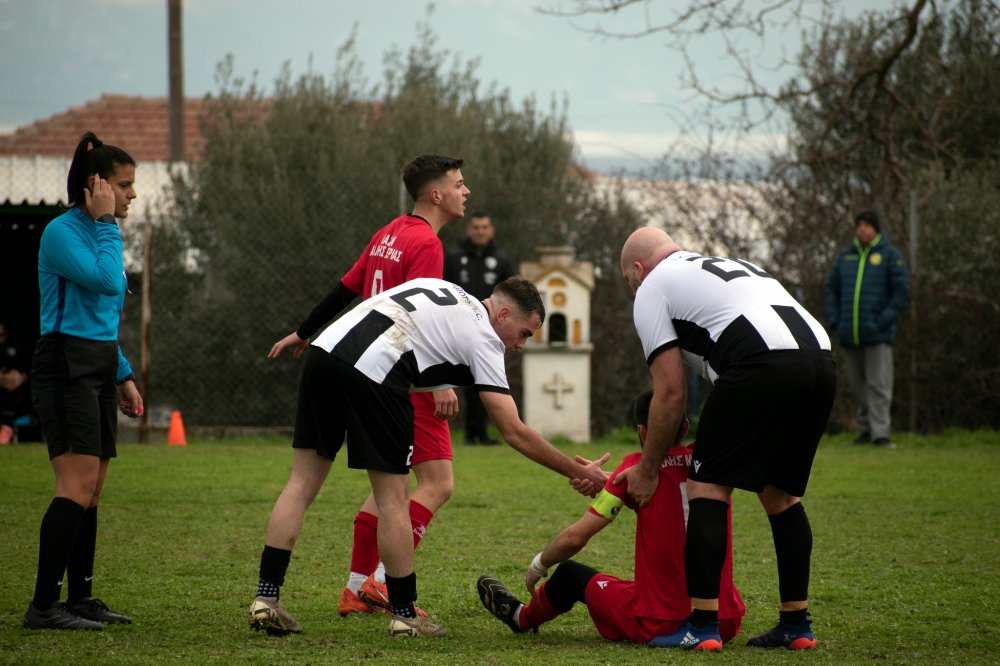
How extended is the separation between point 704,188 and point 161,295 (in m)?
6.58

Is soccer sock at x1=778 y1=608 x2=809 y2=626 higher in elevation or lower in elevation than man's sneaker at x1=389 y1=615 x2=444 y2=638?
higher

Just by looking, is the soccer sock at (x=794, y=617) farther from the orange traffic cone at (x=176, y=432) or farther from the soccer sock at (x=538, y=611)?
the orange traffic cone at (x=176, y=432)

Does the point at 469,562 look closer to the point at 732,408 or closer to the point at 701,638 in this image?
the point at 701,638

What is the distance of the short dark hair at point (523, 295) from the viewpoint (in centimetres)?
486

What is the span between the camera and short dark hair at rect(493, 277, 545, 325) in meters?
4.86

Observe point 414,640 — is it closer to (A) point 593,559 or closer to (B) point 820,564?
(A) point 593,559

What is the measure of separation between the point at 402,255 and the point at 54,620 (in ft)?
7.22

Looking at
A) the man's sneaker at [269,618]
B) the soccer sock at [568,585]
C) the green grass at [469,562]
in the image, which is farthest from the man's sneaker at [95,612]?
the soccer sock at [568,585]

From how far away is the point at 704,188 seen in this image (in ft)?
47.1

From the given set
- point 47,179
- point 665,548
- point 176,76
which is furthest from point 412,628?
point 176,76

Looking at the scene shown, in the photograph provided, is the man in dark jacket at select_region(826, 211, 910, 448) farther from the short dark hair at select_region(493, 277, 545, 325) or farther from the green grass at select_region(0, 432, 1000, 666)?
the short dark hair at select_region(493, 277, 545, 325)

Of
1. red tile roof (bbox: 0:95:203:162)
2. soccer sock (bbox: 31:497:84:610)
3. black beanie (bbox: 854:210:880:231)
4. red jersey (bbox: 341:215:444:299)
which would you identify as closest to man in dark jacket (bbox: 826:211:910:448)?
black beanie (bbox: 854:210:880:231)

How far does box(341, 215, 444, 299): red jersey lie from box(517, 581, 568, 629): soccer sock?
5.10 ft

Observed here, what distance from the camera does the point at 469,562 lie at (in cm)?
636
